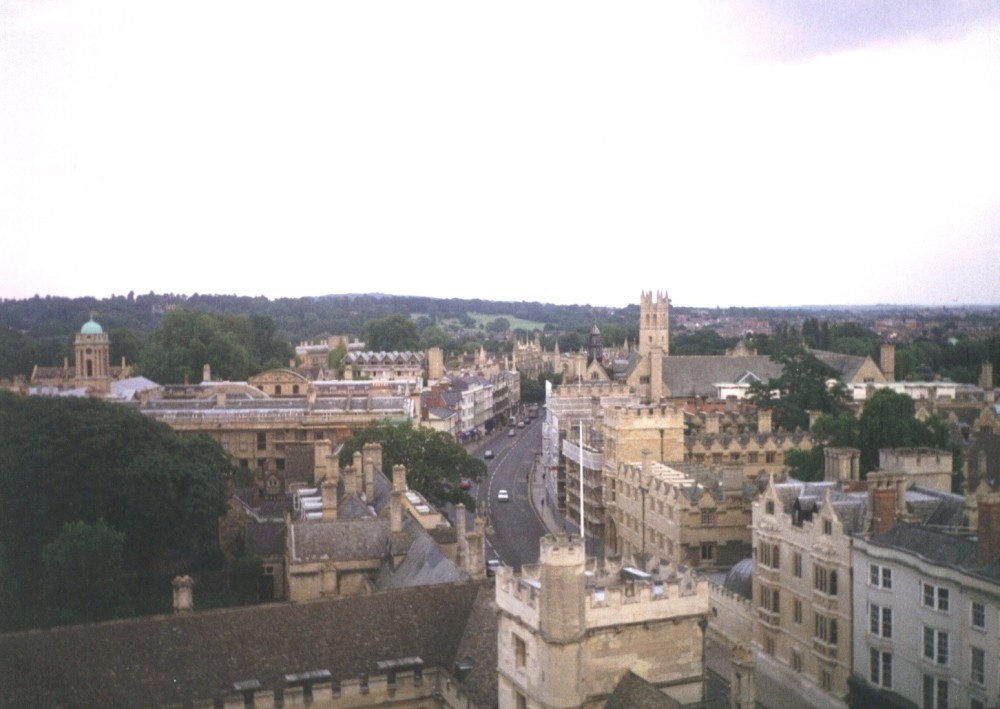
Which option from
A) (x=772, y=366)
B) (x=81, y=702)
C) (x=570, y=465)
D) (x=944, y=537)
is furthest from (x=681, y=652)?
(x=772, y=366)

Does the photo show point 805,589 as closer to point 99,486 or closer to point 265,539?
point 265,539

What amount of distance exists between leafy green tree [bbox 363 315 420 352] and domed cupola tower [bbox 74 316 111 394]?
9443 cm

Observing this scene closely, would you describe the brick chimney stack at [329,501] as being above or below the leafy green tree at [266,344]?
below

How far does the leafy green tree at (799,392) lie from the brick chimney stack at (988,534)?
4510cm

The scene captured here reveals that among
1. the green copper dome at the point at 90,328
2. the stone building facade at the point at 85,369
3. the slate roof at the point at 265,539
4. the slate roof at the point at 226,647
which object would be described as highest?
the green copper dome at the point at 90,328

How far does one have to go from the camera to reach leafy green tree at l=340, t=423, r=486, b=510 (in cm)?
5375

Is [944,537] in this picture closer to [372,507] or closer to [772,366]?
[372,507]

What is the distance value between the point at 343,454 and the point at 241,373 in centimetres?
5383

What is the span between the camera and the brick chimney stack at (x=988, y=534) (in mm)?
24875

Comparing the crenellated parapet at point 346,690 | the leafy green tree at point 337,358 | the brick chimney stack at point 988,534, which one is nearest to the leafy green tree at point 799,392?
the brick chimney stack at point 988,534

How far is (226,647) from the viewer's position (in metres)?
25.2

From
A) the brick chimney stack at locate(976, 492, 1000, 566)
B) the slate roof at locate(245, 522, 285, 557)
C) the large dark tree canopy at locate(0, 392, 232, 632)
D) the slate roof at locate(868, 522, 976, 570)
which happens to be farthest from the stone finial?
the brick chimney stack at locate(976, 492, 1000, 566)

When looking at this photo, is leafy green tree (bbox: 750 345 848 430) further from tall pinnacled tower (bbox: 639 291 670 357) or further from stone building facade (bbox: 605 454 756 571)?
tall pinnacled tower (bbox: 639 291 670 357)

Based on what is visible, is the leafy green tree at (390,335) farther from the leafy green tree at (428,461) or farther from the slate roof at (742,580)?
the slate roof at (742,580)
